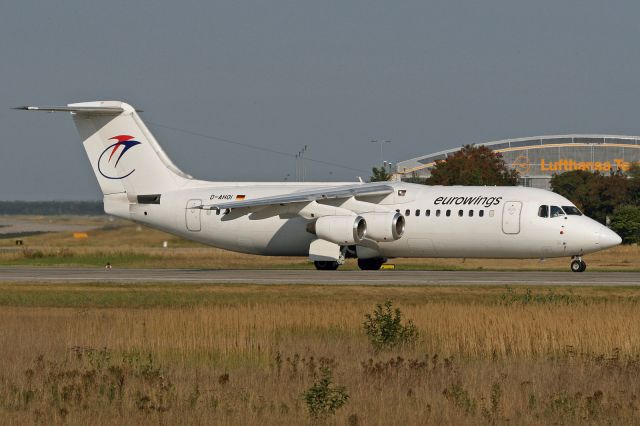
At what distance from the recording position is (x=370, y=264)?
43281 millimetres

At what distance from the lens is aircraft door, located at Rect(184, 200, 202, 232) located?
43.9 meters

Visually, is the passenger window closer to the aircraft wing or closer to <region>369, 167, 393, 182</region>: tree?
the aircraft wing

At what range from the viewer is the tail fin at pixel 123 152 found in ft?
147

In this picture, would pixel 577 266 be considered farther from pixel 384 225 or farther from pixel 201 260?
pixel 201 260

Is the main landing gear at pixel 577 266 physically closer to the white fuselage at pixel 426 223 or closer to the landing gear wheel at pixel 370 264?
the white fuselage at pixel 426 223

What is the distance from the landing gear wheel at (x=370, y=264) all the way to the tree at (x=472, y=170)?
33362 mm

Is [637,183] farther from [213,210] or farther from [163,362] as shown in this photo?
[163,362]

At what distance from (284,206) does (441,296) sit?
45.9 feet

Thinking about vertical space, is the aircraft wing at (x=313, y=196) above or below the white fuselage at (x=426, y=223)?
above

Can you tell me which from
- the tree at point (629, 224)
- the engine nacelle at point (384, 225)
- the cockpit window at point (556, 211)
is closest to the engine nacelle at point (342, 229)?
the engine nacelle at point (384, 225)

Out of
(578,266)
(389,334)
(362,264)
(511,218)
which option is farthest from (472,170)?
(389,334)

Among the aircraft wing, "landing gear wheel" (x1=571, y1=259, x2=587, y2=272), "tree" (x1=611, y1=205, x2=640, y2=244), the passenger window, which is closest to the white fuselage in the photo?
the passenger window

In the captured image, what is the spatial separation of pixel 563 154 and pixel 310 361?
111325 millimetres

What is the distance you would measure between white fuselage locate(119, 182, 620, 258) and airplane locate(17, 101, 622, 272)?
38mm
